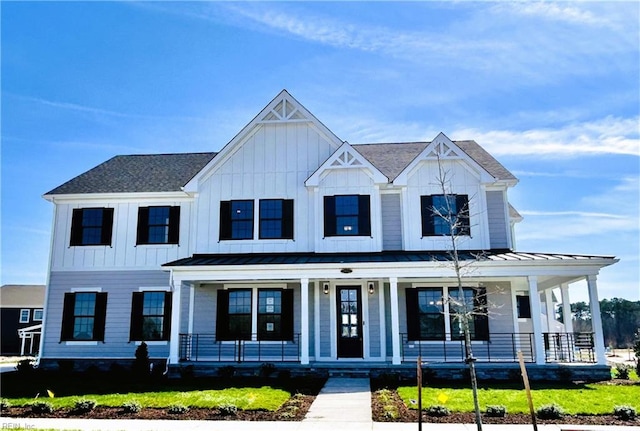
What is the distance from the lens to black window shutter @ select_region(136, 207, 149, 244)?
19578mm

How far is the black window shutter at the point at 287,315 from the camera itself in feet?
57.6

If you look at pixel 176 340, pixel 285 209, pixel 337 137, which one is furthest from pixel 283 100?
pixel 176 340

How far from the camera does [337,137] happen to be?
1928 centimetres

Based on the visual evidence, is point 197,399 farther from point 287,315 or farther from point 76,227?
point 76,227

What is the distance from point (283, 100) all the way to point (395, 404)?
483 inches

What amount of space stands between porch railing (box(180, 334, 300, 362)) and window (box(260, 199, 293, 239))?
3713 mm

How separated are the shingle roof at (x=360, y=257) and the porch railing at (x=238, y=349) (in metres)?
2.74

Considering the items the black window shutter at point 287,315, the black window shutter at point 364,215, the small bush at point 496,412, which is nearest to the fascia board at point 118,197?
the black window shutter at point 287,315

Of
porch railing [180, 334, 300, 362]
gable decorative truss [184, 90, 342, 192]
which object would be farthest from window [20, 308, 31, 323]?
gable decorative truss [184, 90, 342, 192]

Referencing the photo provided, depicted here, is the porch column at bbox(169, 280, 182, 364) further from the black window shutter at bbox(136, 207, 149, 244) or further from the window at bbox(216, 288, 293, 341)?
the black window shutter at bbox(136, 207, 149, 244)

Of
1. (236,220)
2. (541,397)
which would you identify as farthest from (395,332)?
(236,220)

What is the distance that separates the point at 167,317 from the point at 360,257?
7.61 metres

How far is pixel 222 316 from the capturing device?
18.0 metres

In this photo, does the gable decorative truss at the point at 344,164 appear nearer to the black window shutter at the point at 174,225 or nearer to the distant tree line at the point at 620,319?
the black window shutter at the point at 174,225
